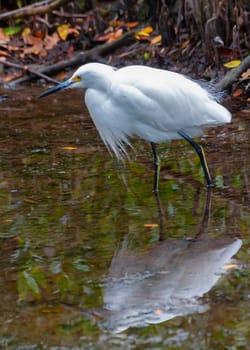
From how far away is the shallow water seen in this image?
3844 mm

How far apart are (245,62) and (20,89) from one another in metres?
3.29

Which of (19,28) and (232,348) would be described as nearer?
(232,348)

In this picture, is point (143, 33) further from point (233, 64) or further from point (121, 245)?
point (121, 245)

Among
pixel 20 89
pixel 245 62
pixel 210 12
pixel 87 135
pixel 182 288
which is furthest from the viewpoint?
pixel 20 89

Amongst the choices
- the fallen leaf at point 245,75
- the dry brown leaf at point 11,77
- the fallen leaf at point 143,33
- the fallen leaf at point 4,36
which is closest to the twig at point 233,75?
the fallen leaf at point 245,75

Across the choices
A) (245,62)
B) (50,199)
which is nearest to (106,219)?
(50,199)

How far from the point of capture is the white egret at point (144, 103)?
19.6 ft

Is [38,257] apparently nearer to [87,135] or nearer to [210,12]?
[87,135]

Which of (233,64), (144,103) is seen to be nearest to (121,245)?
(144,103)

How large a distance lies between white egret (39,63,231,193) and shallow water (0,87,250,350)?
44 centimetres

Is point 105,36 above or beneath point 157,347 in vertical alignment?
beneath

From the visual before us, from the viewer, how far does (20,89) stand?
1068cm

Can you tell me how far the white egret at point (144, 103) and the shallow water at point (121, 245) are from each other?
437 millimetres

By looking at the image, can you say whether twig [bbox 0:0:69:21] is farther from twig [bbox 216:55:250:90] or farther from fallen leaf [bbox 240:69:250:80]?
fallen leaf [bbox 240:69:250:80]
